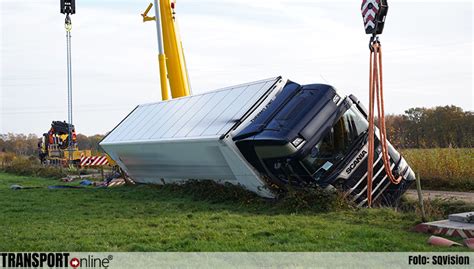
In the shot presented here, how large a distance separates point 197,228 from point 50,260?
2.43 m

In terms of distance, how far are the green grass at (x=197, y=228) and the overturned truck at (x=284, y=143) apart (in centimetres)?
80

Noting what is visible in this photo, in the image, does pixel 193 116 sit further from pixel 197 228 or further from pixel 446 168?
pixel 446 168

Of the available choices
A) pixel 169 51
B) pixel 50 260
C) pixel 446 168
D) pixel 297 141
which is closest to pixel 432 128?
pixel 446 168

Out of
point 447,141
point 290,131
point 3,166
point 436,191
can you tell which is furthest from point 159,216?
point 3,166

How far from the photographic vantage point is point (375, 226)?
8.06 m

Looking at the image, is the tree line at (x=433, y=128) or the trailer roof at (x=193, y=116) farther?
the tree line at (x=433, y=128)

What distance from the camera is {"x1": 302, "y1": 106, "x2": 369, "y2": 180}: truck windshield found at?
10.5 meters

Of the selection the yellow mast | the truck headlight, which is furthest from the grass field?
the yellow mast

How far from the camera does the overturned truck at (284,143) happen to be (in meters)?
10.4

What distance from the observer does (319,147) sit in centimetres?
1066

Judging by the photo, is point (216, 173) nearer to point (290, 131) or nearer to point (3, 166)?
point (290, 131)

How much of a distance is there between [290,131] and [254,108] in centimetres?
174

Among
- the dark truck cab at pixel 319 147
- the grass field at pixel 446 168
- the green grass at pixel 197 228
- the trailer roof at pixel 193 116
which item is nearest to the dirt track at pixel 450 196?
the dark truck cab at pixel 319 147

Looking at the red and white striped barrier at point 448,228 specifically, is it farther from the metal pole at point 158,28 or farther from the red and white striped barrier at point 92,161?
the red and white striped barrier at point 92,161
